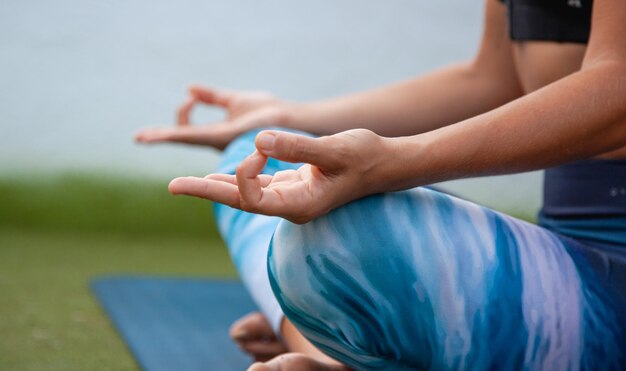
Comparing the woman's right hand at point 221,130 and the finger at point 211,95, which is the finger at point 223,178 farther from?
the finger at point 211,95

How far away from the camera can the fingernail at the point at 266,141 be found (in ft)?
1.98

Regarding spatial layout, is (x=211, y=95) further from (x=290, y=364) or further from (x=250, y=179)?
(x=250, y=179)

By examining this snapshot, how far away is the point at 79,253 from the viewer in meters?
2.01

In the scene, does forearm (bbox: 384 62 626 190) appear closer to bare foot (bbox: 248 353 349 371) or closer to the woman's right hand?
bare foot (bbox: 248 353 349 371)

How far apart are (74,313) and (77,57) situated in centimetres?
88

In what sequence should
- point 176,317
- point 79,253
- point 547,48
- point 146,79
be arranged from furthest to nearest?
point 146,79, point 79,253, point 176,317, point 547,48

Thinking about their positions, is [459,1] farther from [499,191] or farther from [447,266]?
[447,266]

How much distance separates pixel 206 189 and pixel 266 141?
0.05m

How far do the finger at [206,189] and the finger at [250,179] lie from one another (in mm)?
13

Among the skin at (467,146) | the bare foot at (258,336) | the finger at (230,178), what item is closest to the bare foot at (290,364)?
the skin at (467,146)

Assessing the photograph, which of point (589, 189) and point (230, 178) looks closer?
point (230, 178)

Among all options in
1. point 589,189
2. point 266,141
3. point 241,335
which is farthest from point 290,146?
point 241,335

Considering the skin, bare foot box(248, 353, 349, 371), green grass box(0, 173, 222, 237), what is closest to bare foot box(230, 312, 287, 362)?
the skin

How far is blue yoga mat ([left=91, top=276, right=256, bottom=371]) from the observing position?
1271mm
